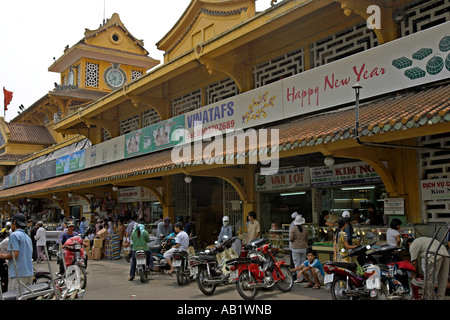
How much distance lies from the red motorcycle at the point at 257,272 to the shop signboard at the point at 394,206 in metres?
2.60

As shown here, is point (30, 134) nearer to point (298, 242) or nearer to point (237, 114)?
point (237, 114)

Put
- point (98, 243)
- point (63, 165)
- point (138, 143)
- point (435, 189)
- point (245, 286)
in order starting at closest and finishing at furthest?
point (245, 286) → point (435, 189) → point (98, 243) → point (138, 143) → point (63, 165)

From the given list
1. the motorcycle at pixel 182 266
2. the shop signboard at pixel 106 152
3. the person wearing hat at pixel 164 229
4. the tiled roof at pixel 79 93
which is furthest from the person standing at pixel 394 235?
the tiled roof at pixel 79 93

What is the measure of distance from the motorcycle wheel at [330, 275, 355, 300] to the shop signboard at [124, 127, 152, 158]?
1078cm

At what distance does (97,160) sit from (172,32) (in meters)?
7.22

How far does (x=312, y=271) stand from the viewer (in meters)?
9.62

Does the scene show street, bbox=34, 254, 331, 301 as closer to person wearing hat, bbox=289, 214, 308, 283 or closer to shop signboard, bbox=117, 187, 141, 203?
person wearing hat, bbox=289, 214, 308, 283

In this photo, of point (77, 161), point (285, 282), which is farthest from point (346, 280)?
point (77, 161)

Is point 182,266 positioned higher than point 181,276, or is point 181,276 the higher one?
point 182,266

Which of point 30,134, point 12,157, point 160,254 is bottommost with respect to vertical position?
point 160,254

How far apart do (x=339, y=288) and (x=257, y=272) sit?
1782mm

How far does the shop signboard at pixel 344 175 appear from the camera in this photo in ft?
35.0

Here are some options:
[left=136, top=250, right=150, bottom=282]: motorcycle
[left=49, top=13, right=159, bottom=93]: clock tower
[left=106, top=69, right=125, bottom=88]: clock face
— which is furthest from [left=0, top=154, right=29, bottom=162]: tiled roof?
[left=136, top=250, right=150, bottom=282]: motorcycle
